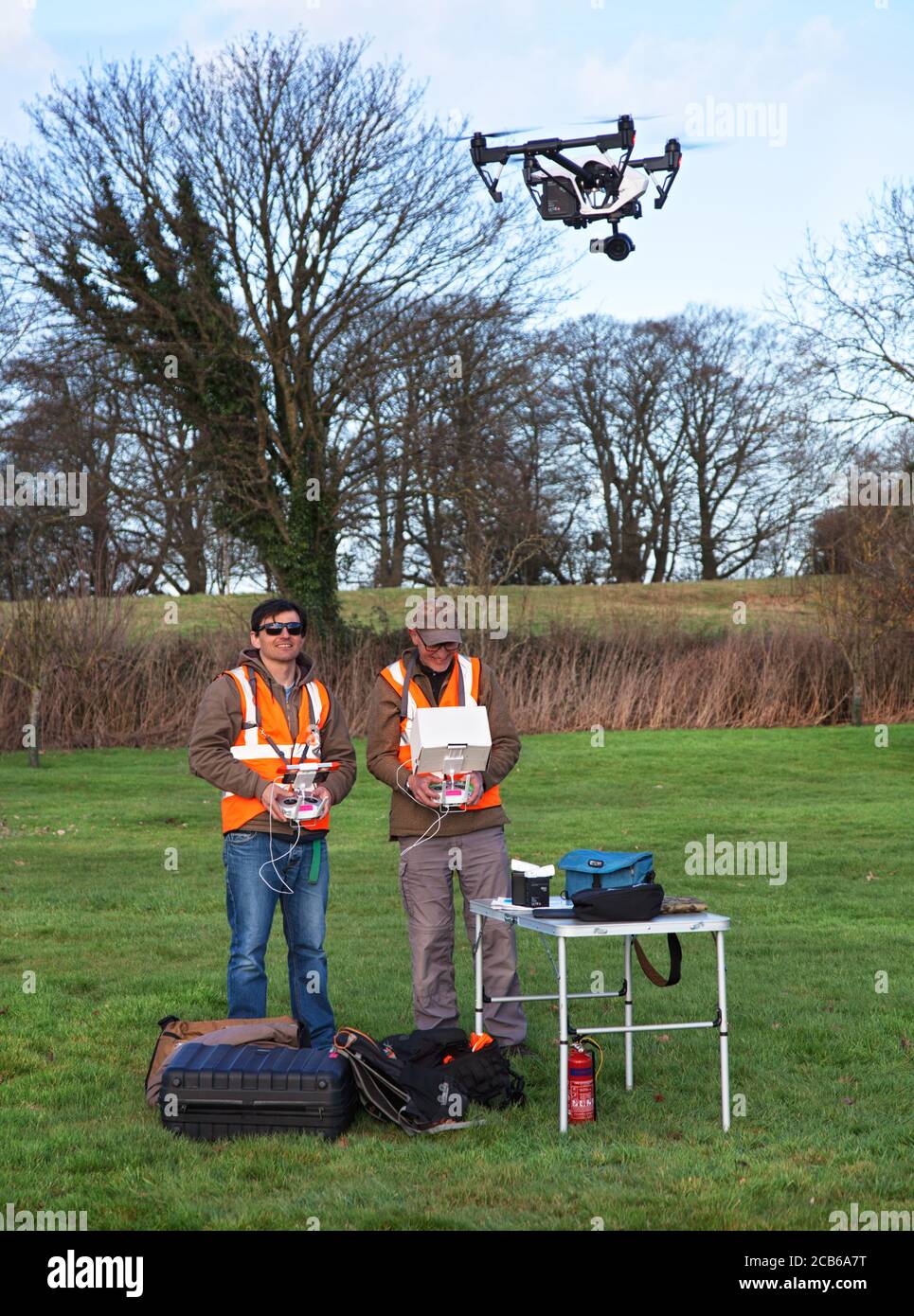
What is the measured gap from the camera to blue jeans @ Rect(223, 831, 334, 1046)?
6.73m

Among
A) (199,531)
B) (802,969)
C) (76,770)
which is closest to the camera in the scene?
(802,969)

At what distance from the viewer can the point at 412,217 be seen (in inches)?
1180

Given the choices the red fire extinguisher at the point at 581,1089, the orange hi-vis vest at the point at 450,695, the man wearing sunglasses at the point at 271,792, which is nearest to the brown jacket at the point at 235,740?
the man wearing sunglasses at the point at 271,792

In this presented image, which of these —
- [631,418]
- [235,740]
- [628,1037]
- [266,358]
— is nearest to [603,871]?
[628,1037]

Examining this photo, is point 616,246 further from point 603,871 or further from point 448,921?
point 603,871

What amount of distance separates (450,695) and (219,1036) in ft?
6.22

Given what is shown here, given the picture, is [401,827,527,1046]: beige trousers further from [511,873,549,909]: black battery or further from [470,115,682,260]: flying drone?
[470,115,682,260]: flying drone

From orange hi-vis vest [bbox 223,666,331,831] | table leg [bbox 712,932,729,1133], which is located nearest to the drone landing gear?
orange hi-vis vest [bbox 223,666,331,831]

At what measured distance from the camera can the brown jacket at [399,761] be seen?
6.90 meters

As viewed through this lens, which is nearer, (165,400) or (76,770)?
(76,770)

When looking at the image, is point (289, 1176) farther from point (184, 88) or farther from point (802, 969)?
point (184, 88)

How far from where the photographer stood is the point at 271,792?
260 inches
